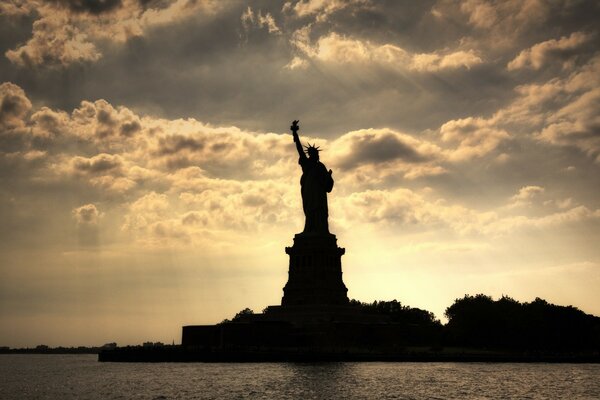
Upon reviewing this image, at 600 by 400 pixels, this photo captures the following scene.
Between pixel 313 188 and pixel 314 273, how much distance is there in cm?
1152

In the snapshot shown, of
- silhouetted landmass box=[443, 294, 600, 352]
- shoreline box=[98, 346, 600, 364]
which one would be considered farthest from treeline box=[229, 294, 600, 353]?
shoreline box=[98, 346, 600, 364]

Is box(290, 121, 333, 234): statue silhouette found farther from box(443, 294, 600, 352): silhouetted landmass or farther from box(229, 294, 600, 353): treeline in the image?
box(443, 294, 600, 352): silhouetted landmass

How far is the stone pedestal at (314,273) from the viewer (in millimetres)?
104562

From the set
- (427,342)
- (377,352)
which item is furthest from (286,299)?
(427,342)

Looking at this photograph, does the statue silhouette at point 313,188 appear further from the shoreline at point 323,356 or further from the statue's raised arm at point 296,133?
the shoreline at point 323,356

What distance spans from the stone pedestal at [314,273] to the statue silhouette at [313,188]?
2.01 meters

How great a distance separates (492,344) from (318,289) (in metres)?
32.9

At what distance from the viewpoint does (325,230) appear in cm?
11025

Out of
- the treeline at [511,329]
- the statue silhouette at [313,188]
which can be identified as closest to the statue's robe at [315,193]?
the statue silhouette at [313,188]

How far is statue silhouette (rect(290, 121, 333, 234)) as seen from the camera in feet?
360

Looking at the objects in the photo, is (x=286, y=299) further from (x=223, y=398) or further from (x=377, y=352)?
(x=223, y=398)

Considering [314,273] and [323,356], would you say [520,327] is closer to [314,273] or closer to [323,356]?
[314,273]

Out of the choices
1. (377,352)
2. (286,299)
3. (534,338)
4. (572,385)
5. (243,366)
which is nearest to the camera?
(572,385)

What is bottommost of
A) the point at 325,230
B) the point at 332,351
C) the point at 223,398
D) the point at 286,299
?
the point at 223,398
